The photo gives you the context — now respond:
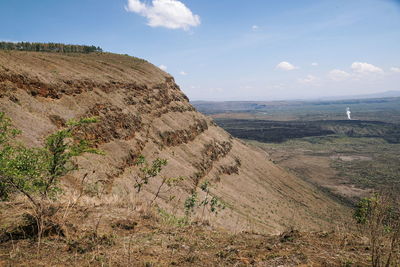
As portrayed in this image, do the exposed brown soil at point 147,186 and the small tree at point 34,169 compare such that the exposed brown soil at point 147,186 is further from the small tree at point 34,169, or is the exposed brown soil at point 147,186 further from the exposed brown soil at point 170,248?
the small tree at point 34,169

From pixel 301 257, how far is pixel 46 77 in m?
29.7

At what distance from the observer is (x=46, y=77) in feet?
91.0

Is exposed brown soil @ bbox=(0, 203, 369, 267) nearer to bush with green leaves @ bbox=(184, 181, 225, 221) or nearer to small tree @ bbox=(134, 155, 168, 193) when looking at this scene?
bush with green leaves @ bbox=(184, 181, 225, 221)

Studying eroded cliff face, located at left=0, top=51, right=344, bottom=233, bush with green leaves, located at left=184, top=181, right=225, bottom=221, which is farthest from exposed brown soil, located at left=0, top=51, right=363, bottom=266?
bush with green leaves, located at left=184, top=181, right=225, bottom=221

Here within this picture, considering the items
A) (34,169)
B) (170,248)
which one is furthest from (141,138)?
(170,248)

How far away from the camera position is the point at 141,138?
34.9m

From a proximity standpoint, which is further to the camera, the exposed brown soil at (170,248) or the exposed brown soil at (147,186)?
the exposed brown soil at (147,186)

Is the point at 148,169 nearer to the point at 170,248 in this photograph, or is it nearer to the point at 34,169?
the point at 34,169

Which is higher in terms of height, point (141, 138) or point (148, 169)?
point (148, 169)

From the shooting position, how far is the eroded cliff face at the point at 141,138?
A: 74.4 ft

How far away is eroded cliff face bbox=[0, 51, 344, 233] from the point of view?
22.7 meters

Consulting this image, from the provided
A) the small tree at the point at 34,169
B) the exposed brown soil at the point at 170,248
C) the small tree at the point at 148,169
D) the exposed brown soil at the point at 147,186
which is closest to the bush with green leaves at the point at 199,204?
the exposed brown soil at the point at 147,186

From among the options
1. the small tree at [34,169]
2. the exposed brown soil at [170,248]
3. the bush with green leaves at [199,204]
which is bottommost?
the bush with green leaves at [199,204]

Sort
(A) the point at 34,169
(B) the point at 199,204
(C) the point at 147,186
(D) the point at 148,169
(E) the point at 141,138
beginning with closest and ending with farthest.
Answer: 1. (A) the point at 34,169
2. (D) the point at 148,169
3. (B) the point at 199,204
4. (C) the point at 147,186
5. (E) the point at 141,138
